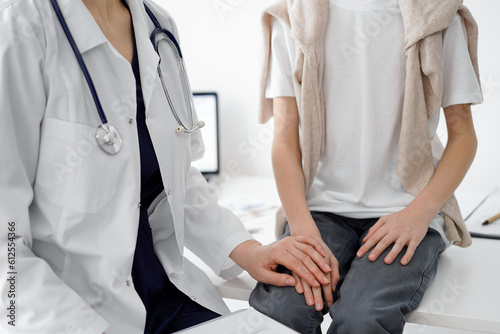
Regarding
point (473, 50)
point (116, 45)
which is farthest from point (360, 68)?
point (116, 45)

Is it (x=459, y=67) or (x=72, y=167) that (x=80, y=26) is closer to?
(x=72, y=167)

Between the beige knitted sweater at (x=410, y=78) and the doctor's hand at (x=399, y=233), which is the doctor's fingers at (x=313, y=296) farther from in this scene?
the beige knitted sweater at (x=410, y=78)

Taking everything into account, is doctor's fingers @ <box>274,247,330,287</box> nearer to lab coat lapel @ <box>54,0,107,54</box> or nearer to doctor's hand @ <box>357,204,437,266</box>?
doctor's hand @ <box>357,204,437,266</box>

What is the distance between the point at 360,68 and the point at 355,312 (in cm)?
54

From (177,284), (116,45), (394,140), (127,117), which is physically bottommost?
(177,284)

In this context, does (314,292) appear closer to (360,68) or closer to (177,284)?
(177,284)

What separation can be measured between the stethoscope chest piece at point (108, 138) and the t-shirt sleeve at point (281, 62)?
1.52 feet

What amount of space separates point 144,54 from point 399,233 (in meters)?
0.58

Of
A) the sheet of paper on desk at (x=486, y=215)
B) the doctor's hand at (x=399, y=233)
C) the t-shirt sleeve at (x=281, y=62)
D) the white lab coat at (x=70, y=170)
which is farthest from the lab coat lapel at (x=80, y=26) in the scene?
the sheet of paper on desk at (x=486, y=215)

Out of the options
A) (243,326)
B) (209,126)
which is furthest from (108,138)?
(209,126)

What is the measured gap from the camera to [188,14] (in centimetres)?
211

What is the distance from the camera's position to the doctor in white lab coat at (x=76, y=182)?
0.75 metres

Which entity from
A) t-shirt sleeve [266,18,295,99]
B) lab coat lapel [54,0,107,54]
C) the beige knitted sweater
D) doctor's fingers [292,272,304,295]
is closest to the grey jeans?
doctor's fingers [292,272,304,295]

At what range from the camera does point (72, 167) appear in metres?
0.82
